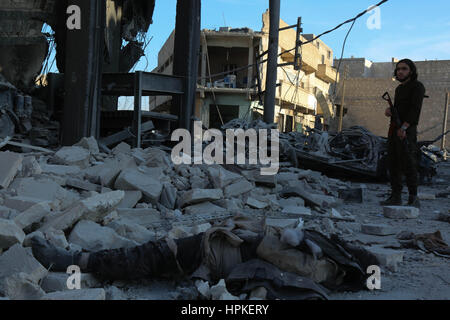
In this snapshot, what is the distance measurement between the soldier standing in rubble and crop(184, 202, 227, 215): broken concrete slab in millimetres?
2792

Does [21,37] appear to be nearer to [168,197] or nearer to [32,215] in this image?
[168,197]

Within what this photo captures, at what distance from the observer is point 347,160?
904cm

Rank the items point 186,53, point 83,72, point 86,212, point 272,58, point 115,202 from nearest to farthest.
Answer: point 86,212 → point 115,202 → point 83,72 → point 186,53 → point 272,58

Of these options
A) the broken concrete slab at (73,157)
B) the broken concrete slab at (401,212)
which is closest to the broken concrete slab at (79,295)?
the broken concrete slab at (73,157)

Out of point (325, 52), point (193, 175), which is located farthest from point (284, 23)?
point (193, 175)

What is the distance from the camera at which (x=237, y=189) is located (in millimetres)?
5160

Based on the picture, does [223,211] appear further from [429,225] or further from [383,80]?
[383,80]

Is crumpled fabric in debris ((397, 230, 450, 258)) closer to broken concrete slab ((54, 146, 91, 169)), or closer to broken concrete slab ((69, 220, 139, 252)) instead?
broken concrete slab ((69, 220, 139, 252))

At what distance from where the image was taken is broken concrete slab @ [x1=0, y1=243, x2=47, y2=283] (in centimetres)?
234

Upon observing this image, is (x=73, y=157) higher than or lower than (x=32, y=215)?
higher

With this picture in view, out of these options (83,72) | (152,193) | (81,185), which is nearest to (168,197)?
(152,193)

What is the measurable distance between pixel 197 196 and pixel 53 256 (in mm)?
2095

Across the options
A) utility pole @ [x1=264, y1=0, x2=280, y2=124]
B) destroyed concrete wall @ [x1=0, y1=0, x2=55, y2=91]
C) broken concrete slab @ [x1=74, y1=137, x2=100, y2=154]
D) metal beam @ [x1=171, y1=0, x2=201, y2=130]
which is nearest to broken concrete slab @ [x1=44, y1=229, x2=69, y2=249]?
broken concrete slab @ [x1=74, y1=137, x2=100, y2=154]

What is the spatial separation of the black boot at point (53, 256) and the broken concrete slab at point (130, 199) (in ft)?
4.85
